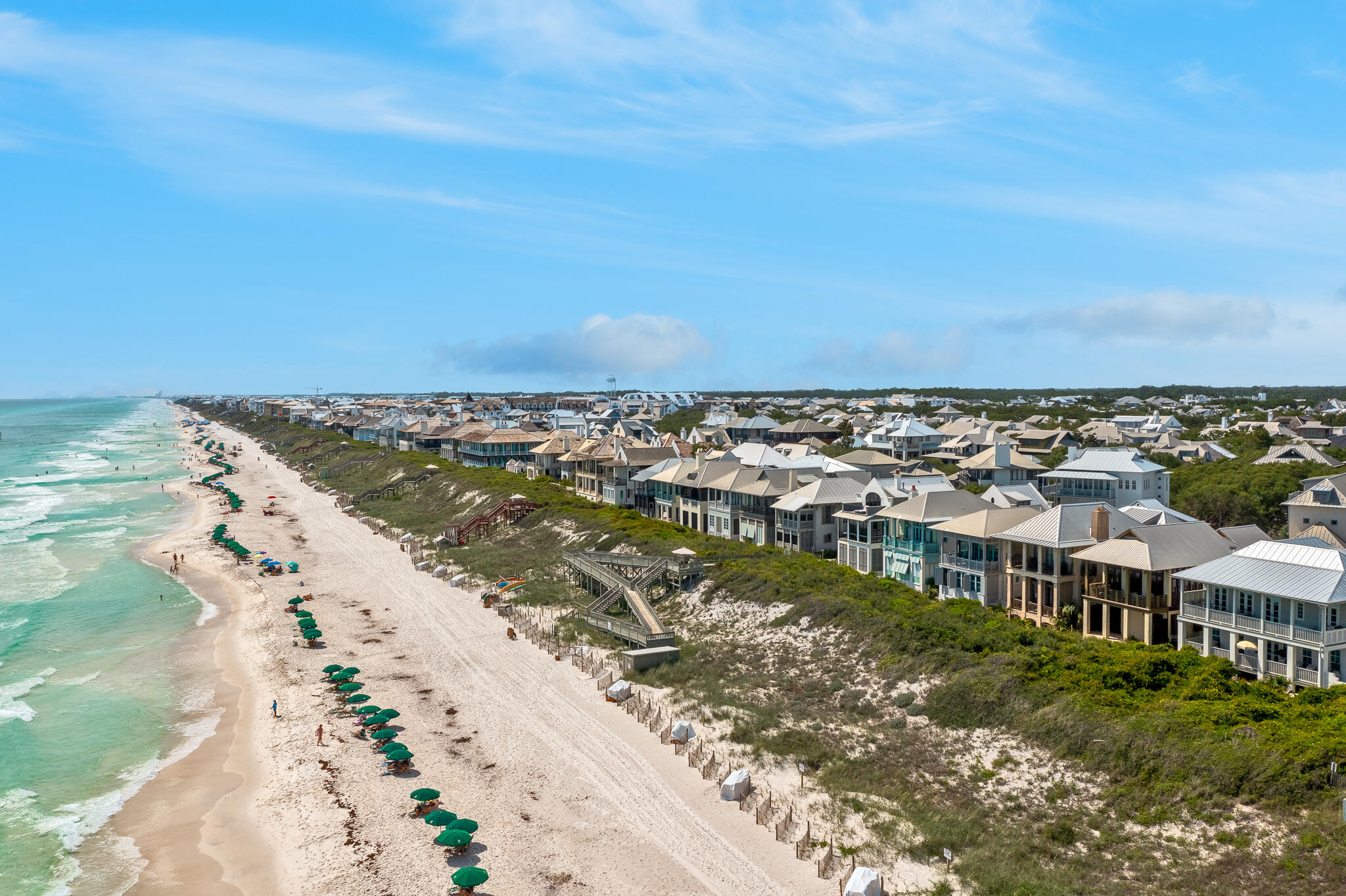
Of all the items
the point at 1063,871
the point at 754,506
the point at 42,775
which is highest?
the point at 754,506

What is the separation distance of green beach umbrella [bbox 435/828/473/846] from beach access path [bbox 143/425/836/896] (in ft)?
1.81

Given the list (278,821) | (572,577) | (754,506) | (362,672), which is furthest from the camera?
(754,506)

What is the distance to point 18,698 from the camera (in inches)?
1544

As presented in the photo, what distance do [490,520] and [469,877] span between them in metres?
51.8

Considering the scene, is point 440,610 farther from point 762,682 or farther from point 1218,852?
point 1218,852

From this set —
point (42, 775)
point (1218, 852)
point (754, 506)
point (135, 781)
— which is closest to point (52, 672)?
point (42, 775)

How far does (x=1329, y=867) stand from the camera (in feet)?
64.3

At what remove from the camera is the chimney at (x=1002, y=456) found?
251 ft

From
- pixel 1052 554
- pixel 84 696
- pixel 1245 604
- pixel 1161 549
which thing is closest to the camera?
pixel 1245 604

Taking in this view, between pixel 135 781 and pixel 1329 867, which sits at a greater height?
pixel 1329 867

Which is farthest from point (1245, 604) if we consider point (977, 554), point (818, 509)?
point (818, 509)

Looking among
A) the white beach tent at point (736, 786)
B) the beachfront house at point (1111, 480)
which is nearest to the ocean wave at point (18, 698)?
the white beach tent at point (736, 786)

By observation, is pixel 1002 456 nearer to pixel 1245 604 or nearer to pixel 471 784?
pixel 1245 604

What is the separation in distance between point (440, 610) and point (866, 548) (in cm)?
2481
